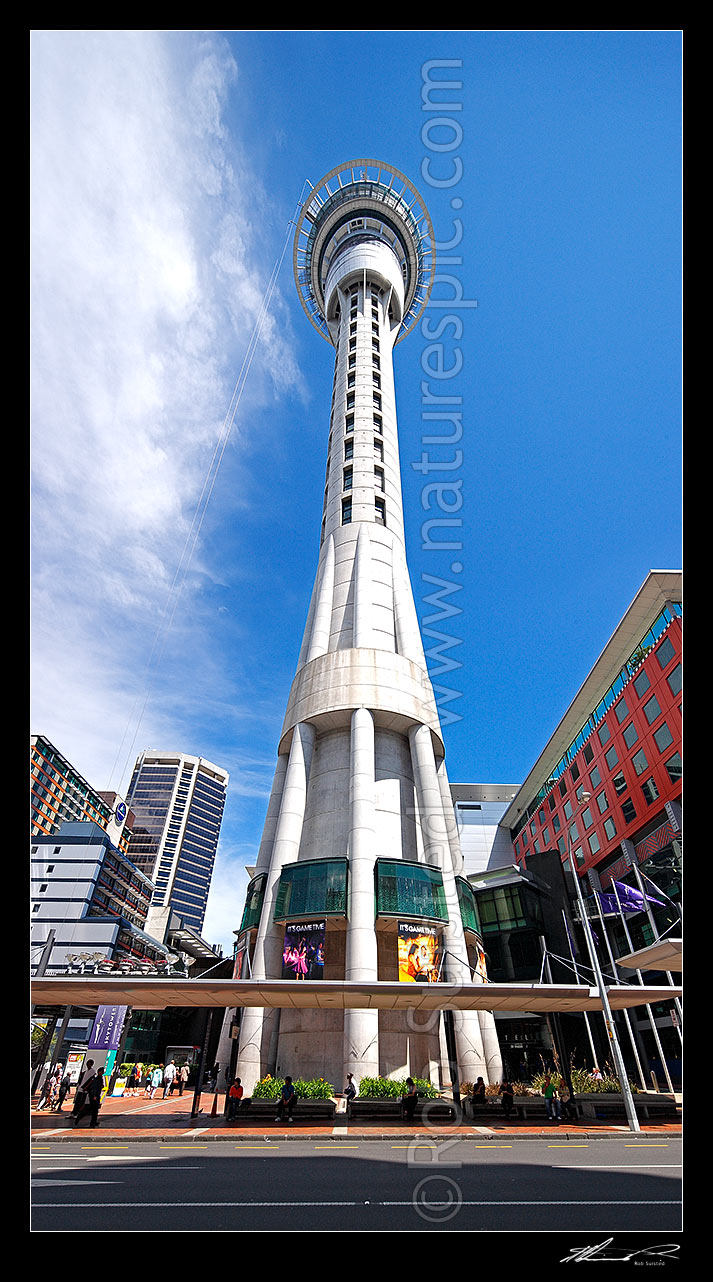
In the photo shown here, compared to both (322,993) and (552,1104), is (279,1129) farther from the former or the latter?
(552,1104)

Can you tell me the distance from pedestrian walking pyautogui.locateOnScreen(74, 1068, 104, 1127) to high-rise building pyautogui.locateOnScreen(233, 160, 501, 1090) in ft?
24.5

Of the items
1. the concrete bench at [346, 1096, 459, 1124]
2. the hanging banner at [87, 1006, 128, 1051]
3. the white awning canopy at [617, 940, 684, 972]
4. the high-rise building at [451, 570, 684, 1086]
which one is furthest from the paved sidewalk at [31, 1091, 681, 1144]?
the high-rise building at [451, 570, 684, 1086]

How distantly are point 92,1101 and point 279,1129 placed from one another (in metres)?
6.62

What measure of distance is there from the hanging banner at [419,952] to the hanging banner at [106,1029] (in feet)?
59.0

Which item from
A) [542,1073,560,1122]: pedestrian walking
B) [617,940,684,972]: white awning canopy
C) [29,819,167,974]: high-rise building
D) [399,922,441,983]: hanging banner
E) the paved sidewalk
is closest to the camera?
the paved sidewalk

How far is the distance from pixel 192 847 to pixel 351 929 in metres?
182

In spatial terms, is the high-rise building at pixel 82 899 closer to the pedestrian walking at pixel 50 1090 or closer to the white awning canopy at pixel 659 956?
the pedestrian walking at pixel 50 1090

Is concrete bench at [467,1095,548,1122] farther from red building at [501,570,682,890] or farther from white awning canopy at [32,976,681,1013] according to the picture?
red building at [501,570,682,890]

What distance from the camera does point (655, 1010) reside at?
1955 inches

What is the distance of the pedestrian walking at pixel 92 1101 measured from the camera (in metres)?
20.8
